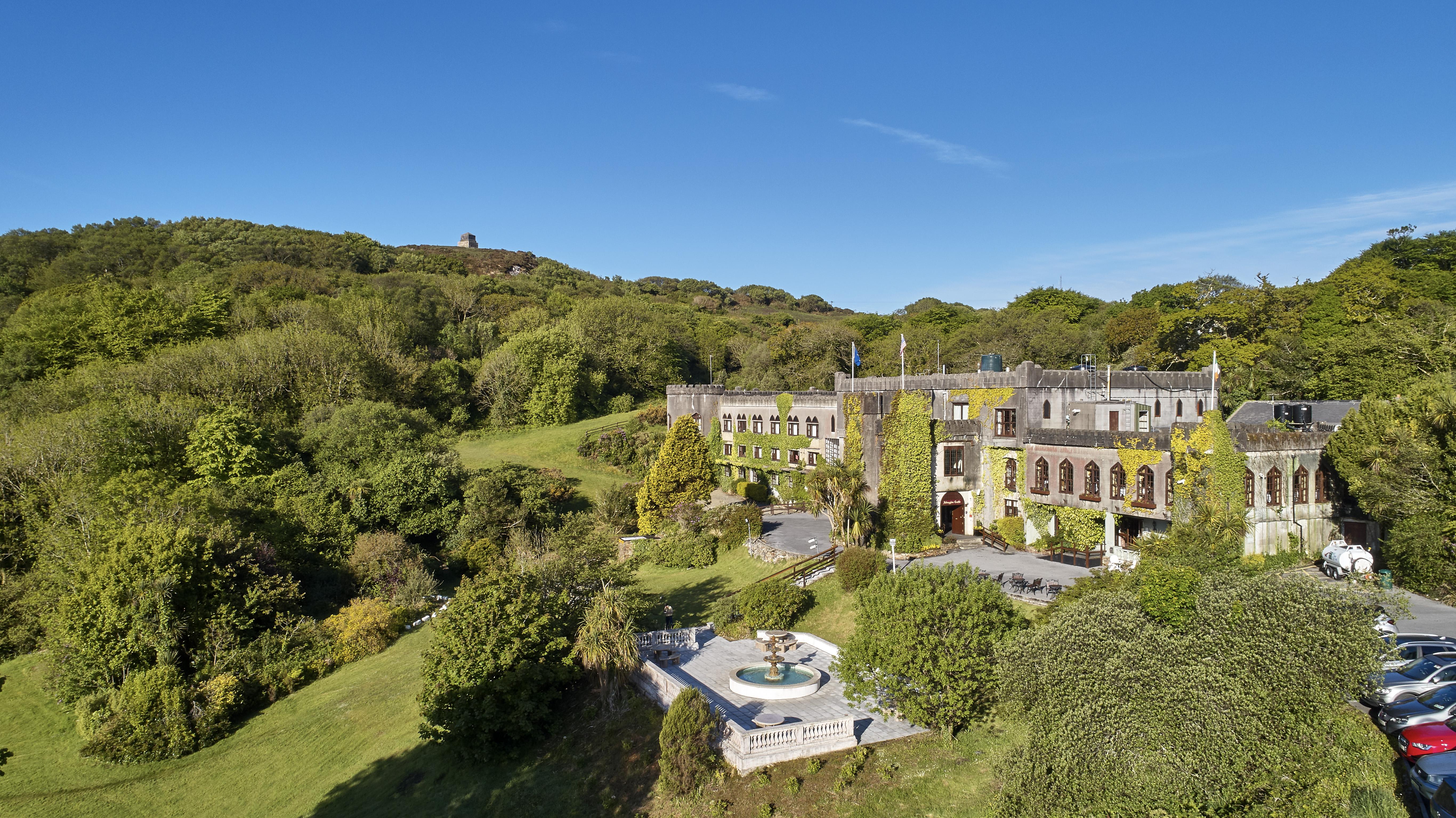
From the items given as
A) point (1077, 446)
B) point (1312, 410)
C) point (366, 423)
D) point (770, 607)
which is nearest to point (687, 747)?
point (770, 607)

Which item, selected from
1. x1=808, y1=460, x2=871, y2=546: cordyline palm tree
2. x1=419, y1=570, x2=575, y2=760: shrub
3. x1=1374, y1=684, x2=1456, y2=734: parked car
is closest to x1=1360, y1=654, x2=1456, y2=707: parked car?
x1=1374, y1=684, x2=1456, y2=734: parked car

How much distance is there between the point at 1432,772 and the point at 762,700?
42.2ft

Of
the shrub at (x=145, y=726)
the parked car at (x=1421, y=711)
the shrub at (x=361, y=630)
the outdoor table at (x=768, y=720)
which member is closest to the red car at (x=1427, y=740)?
the parked car at (x=1421, y=711)

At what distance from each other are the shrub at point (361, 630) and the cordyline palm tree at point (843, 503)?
1787 cm

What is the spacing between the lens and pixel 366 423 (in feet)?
145

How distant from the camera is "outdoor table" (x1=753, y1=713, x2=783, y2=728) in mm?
17766

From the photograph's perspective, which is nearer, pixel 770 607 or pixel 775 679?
pixel 775 679

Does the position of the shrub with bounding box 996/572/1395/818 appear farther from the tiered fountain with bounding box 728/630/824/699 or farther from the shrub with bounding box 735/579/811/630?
the shrub with bounding box 735/579/811/630

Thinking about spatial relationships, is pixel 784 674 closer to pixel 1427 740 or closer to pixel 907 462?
pixel 1427 740

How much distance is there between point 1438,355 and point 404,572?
47666 millimetres

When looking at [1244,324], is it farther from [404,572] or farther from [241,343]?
[241,343]

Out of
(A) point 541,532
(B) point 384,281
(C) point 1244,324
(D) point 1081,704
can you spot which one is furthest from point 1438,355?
(B) point 384,281

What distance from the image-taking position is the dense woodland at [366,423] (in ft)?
81.5

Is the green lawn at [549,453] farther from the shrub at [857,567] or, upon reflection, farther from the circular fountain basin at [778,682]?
the circular fountain basin at [778,682]
